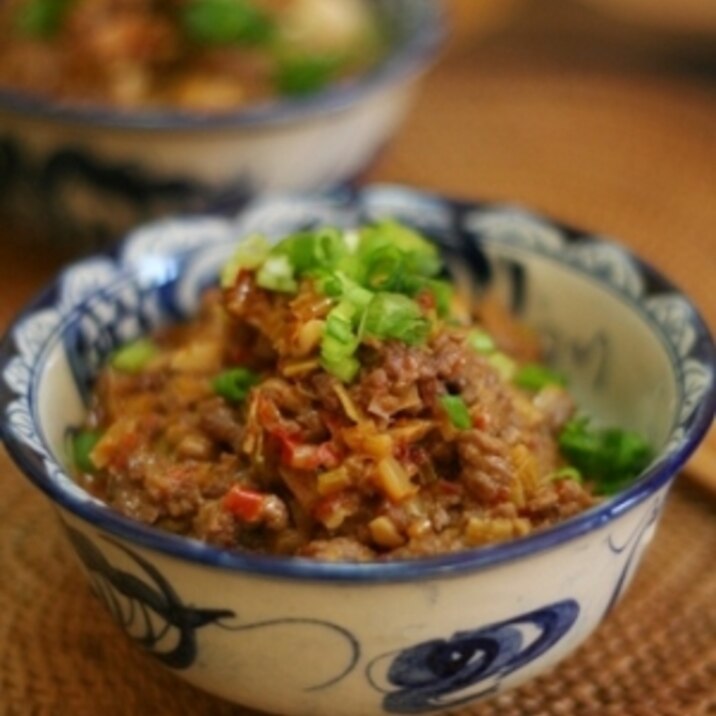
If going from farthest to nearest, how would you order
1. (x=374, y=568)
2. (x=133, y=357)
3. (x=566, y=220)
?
(x=566, y=220) → (x=133, y=357) → (x=374, y=568)

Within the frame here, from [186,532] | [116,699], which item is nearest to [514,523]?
[186,532]

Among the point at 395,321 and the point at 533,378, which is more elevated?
the point at 395,321

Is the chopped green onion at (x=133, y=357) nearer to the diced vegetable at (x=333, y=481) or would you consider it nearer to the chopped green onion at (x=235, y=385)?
the chopped green onion at (x=235, y=385)

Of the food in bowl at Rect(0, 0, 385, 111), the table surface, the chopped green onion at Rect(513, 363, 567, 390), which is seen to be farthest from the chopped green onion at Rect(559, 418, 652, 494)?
the food in bowl at Rect(0, 0, 385, 111)

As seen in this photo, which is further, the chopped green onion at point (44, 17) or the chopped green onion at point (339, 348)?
the chopped green onion at point (44, 17)

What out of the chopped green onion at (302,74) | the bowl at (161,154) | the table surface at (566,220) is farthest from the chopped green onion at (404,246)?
the chopped green onion at (302,74)

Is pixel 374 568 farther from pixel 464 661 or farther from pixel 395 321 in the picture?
pixel 395 321

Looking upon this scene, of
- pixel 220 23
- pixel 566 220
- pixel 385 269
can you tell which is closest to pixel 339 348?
pixel 385 269
